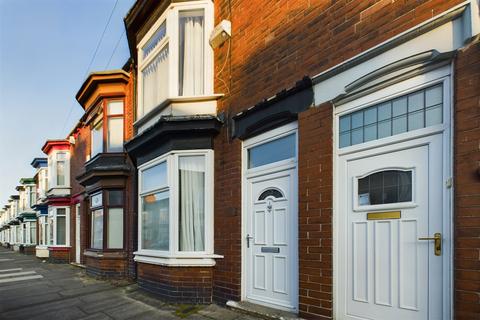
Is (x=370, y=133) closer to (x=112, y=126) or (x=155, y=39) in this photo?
(x=155, y=39)

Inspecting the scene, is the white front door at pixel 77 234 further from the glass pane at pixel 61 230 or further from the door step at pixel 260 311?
the door step at pixel 260 311

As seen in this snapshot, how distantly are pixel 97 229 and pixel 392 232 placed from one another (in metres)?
10.3

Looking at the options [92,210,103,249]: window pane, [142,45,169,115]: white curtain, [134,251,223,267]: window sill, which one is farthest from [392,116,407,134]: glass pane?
[92,210,103,249]: window pane

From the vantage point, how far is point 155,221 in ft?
26.0

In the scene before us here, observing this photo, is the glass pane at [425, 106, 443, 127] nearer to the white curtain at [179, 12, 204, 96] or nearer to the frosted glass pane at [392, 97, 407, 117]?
the frosted glass pane at [392, 97, 407, 117]

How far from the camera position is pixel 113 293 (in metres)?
8.37

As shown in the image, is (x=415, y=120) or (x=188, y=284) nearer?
(x=415, y=120)

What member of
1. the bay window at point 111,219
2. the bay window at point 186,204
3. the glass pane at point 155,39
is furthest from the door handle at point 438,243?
the bay window at point 111,219

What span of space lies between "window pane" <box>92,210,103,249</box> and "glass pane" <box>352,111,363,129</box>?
9.28 meters

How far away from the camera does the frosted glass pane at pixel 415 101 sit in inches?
147

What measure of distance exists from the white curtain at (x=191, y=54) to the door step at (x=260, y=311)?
397 cm

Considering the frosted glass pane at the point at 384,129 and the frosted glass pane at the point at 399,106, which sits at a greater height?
the frosted glass pane at the point at 399,106

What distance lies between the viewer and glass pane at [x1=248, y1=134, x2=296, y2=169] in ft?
17.6

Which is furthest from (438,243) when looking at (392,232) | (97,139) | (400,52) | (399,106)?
(97,139)
